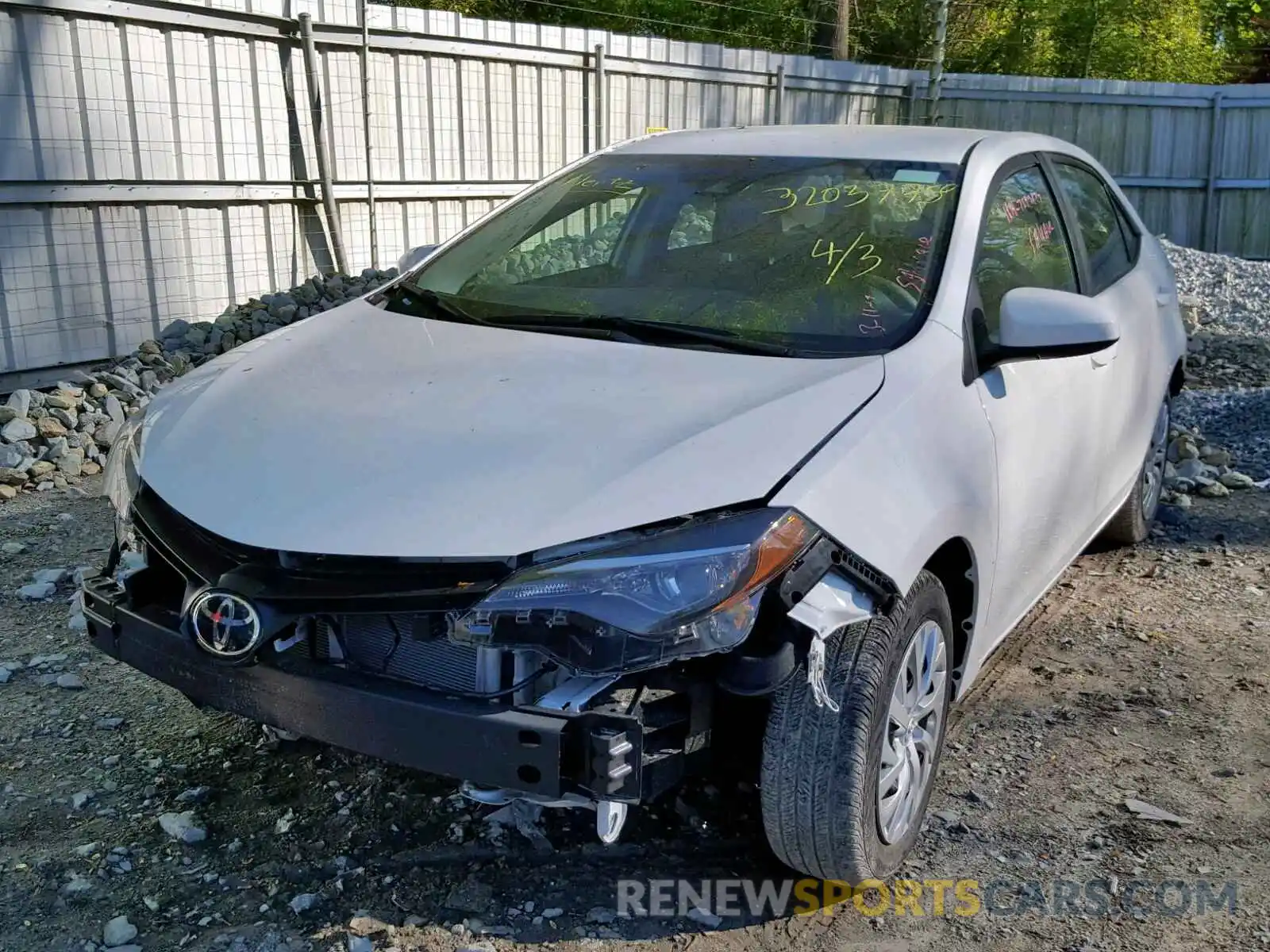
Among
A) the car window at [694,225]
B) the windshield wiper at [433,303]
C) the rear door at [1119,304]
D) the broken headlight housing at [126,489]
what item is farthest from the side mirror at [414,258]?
the rear door at [1119,304]

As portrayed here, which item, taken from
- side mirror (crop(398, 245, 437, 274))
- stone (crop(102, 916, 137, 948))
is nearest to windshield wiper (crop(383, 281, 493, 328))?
side mirror (crop(398, 245, 437, 274))

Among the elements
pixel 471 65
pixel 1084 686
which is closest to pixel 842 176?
pixel 1084 686

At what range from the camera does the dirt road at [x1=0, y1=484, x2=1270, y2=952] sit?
106 inches

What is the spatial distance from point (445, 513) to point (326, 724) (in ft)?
1.66

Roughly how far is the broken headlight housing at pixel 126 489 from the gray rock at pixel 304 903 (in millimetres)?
843

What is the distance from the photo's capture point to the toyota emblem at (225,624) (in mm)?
2395

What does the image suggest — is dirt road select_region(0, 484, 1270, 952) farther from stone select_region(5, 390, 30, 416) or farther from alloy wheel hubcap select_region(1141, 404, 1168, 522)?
stone select_region(5, 390, 30, 416)

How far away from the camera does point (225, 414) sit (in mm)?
2910

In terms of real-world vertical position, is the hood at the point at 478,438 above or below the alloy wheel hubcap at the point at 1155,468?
above

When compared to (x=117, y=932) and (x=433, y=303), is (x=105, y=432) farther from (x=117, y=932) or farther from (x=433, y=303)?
(x=117, y=932)

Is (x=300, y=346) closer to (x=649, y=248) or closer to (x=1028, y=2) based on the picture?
(x=649, y=248)

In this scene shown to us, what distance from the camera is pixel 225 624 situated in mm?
2424

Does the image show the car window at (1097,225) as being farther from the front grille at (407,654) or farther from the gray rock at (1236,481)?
the front grille at (407,654)

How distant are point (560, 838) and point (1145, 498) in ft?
10.7
